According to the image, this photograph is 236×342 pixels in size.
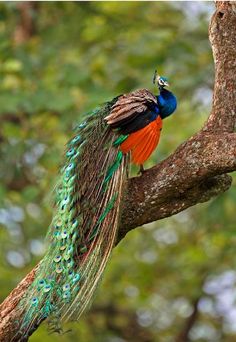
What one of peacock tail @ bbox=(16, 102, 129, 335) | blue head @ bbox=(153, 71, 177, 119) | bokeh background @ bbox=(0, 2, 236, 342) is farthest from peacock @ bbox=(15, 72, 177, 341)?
bokeh background @ bbox=(0, 2, 236, 342)

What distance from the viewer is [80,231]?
3.69 meters

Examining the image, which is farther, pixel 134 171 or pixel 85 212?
pixel 134 171

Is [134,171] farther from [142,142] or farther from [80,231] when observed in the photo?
[80,231]

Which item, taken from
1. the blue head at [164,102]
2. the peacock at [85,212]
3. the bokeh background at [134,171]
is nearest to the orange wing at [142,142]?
the peacock at [85,212]

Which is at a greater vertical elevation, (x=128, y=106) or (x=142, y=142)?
(x=128, y=106)

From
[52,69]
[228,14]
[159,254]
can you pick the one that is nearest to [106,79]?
[52,69]

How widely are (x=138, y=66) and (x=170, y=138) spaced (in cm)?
63

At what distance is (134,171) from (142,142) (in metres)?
1.49

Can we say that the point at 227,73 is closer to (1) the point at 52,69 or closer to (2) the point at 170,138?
(2) the point at 170,138

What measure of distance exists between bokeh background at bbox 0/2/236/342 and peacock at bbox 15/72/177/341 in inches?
61.8

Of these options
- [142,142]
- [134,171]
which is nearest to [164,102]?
[142,142]

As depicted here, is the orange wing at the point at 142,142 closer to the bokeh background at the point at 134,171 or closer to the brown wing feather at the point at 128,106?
the brown wing feather at the point at 128,106

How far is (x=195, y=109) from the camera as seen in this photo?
7137 millimetres

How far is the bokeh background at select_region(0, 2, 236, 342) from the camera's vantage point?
6172mm
